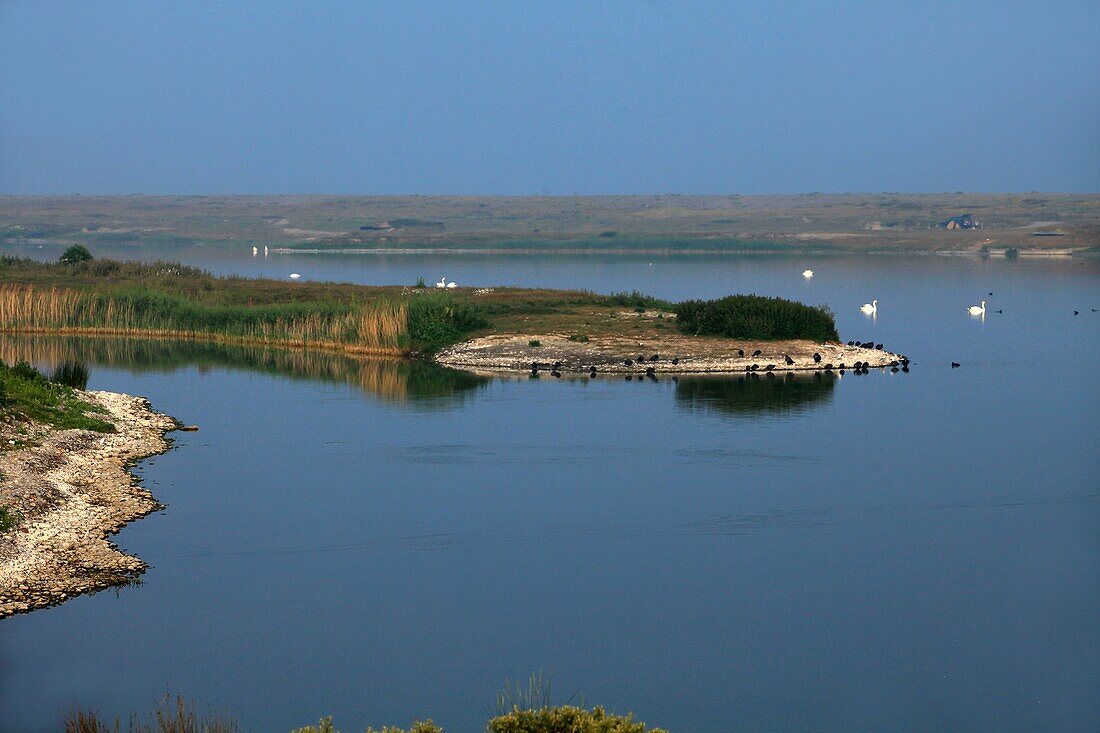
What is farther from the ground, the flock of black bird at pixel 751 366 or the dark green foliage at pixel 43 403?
the dark green foliage at pixel 43 403

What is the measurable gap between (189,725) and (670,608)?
5727 mm

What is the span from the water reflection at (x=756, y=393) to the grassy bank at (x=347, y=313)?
125 inches

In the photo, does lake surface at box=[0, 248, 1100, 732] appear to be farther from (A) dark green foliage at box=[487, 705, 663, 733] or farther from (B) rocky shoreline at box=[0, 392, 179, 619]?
(A) dark green foliage at box=[487, 705, 663, 733]

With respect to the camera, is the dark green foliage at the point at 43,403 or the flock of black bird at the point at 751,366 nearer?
the dark green foliage at the point at 43,403

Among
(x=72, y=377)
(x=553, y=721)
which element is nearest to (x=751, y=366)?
(x=72, y=377)

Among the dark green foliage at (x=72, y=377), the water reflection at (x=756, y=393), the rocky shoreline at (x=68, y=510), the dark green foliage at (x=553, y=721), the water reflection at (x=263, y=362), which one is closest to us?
the dark green foliage at (x=553, y=721)

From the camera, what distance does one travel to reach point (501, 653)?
1325 cm

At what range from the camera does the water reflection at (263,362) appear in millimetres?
30656

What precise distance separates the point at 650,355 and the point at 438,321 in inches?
242

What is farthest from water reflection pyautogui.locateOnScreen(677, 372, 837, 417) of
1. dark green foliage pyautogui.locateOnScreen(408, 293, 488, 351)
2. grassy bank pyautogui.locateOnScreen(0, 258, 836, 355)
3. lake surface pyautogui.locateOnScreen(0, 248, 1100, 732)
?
dark green foliage pyautogui.locateOnScreen(408, 293, 488, 351)

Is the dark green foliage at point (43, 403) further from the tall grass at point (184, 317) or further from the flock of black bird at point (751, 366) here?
the tall grass at point (184, 317)

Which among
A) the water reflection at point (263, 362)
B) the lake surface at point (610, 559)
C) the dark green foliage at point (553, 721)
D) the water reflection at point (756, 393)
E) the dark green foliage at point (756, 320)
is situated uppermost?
the dark green foliage at point (756, 320)

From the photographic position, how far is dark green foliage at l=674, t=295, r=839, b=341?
34750 mm

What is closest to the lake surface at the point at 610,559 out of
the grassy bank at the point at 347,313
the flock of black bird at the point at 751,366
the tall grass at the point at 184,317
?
the flock of black bird at the point at 751,366
